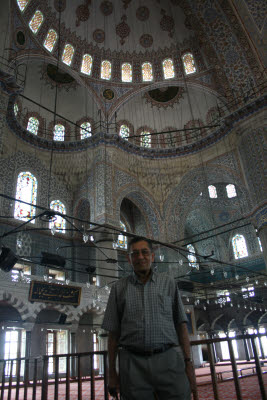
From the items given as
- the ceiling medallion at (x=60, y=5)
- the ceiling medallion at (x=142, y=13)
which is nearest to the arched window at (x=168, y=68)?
the ceiling medallion at (x=142, y=13)

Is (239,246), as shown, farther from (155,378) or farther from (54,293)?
(155,378)

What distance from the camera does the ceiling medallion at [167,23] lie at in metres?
13.0

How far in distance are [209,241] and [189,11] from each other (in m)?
10.5

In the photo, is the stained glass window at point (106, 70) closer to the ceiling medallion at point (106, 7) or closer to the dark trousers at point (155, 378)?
the ceiling medallion at point (106, 7)

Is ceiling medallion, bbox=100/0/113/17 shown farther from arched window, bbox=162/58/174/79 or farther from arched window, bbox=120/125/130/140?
arched window, bbox=120/125/130/140

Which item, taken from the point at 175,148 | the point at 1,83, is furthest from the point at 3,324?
the point at 175,148

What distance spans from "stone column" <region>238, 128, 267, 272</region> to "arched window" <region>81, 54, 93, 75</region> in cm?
689

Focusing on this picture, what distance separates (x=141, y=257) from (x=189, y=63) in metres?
13.2

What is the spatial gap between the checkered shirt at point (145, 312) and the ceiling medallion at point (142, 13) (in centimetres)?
1382

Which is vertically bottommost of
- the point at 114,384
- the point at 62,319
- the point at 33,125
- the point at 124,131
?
the point at 114,384

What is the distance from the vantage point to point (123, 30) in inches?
521

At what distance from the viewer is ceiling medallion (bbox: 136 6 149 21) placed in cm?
1298

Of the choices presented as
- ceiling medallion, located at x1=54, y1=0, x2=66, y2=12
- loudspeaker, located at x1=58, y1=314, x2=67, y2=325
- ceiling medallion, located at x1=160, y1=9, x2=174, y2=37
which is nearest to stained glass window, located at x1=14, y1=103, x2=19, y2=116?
ceiling medallion, located at x1=54, y1=0, x2=66, y2=12

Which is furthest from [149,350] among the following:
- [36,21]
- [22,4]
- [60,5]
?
[60,5]
